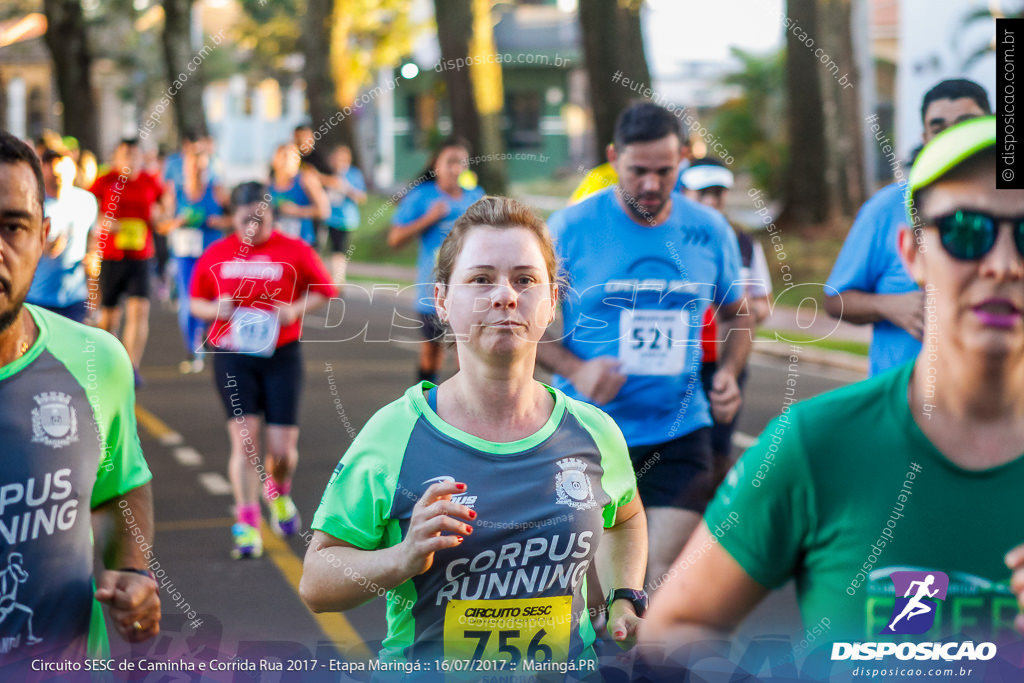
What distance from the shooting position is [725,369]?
4539 millimetres

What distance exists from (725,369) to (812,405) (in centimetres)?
274

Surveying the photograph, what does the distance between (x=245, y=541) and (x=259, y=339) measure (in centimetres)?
95

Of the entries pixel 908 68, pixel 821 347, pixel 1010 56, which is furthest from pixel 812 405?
pixel 908 68

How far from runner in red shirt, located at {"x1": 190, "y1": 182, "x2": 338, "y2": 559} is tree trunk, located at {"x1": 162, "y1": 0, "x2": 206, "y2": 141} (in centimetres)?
579

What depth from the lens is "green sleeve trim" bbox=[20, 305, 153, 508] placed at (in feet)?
8.39

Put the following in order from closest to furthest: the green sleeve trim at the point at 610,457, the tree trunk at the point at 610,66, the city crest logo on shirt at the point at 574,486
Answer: the city crest logo on shirt at the point at 574,486, the green sleeve trim at the point at 610,457, the tree trunk at the point at 610,66

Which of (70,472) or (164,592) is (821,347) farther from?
(70,472)

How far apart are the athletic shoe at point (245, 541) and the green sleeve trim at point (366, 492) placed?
3679mm

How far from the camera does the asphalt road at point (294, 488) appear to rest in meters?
2.91

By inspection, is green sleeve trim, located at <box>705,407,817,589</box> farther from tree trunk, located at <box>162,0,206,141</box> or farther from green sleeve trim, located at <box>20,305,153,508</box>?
tree trunk, located at <box>162,0,206,141</box>

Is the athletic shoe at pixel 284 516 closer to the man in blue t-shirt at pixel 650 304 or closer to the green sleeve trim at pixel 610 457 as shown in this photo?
the man in blue t-shirt at pixel 650 304

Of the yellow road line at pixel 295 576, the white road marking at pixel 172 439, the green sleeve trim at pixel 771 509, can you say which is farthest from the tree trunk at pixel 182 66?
the green sleeve trim at pixel 771 509

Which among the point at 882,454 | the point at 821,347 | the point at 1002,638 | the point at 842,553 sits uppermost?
the point at 882,454

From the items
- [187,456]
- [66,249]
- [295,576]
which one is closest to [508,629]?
[295,576]
